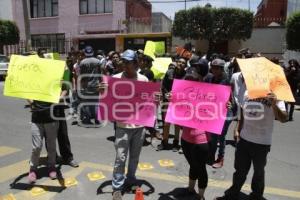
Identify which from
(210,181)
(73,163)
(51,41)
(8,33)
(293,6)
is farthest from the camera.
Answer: (51,41)

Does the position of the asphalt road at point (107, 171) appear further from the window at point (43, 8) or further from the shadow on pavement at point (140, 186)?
the window at point (43, 8)

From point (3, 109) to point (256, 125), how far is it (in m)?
9.52

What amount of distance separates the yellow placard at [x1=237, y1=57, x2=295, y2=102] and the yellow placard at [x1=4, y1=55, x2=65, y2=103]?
7.55 ft

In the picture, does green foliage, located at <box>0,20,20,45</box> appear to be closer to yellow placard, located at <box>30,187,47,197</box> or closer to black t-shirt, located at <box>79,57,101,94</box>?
black t-shirt, located at <box>79,57,101,94</box>

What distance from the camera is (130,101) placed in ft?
16.7

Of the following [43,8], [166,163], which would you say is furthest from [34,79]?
[43,8]

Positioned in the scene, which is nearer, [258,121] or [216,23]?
[258,121]

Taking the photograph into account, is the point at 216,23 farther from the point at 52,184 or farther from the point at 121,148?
the point at 121,148

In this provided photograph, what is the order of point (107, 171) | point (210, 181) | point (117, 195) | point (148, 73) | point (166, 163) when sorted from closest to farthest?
point (117, 195)
point (210, 181)
point (107, 171)
point (166, 163)
point (148, 73)

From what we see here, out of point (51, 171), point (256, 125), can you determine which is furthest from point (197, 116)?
point (51, 171)

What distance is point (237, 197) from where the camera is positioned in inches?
196

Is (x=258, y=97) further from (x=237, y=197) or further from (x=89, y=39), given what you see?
(x=89, y=39)

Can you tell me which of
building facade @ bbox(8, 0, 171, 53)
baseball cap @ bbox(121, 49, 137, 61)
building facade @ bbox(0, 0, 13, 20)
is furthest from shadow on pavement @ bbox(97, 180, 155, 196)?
building facade @ bbox(0, 0, 13, 20)

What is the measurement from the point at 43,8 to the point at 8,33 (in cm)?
515
